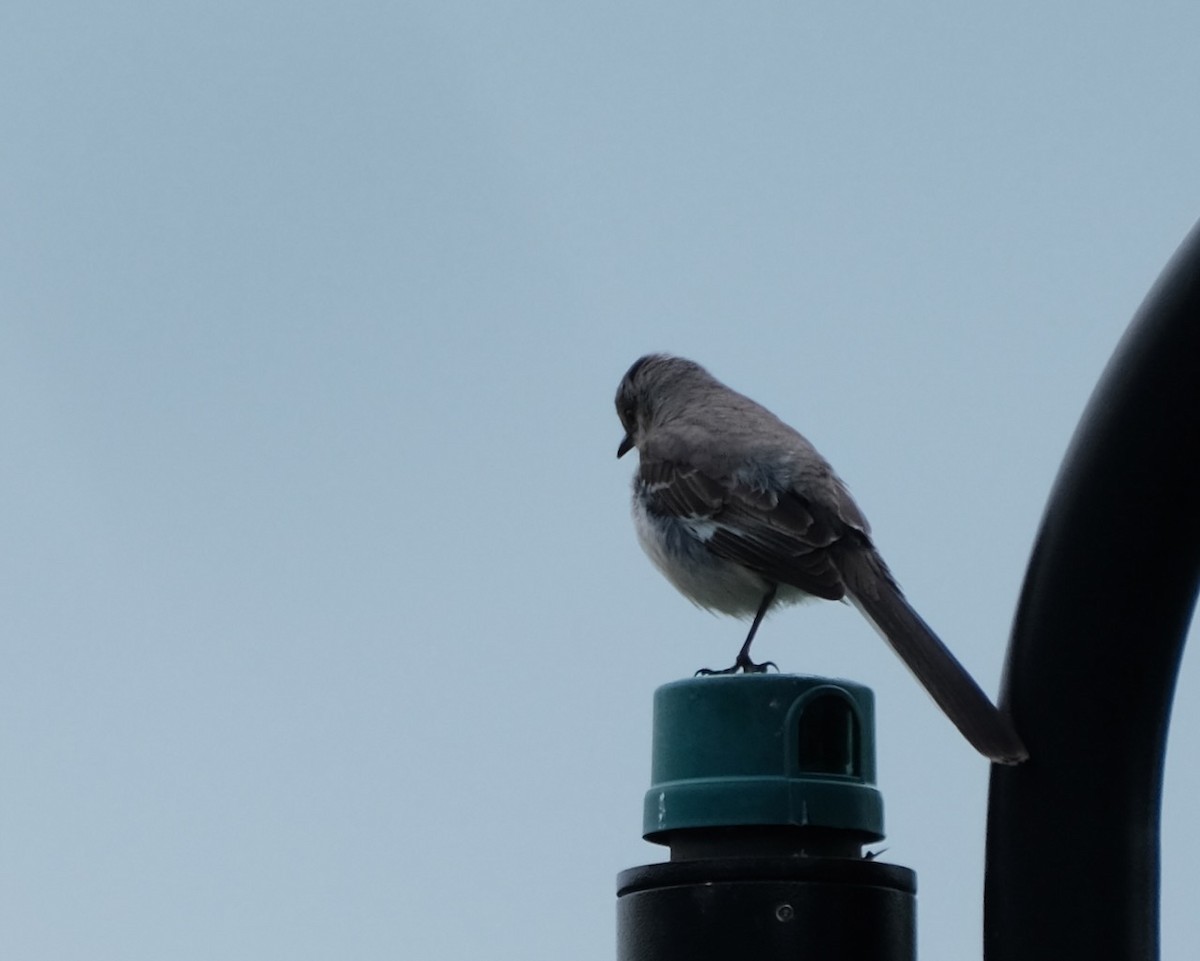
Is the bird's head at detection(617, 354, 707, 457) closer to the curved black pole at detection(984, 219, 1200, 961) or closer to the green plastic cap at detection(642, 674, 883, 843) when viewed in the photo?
the green plastic cap at detection(642, 674, 883, 843)

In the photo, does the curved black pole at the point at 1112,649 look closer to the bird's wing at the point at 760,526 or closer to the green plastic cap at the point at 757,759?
the green plastic cap at the point at 757,759

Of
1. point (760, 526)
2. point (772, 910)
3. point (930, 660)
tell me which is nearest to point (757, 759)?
point (772, 910)

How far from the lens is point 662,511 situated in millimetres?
5582

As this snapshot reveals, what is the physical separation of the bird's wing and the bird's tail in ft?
0.31

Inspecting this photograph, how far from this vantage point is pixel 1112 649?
216cm

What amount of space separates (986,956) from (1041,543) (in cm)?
53

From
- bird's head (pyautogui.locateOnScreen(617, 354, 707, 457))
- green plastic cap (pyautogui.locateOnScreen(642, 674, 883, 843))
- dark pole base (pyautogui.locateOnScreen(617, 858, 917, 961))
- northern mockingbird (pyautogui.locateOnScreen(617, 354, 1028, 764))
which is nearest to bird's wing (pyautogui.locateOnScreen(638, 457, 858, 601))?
northern mockingbird (pyautogui.locateOnScreen(617, 354, 1028, 764))

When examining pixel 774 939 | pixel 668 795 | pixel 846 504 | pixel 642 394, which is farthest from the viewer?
pixel 642 394

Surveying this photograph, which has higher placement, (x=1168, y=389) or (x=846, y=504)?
(x=846, y=504)

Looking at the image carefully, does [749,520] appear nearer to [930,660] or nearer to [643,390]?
[643,390]

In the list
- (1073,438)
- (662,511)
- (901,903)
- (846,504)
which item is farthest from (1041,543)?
(662,511)

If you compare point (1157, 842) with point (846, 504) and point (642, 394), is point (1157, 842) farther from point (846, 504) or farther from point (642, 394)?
point (642, 394)

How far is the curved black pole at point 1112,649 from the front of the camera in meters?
2.14

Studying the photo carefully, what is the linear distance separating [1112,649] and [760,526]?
3036mm
